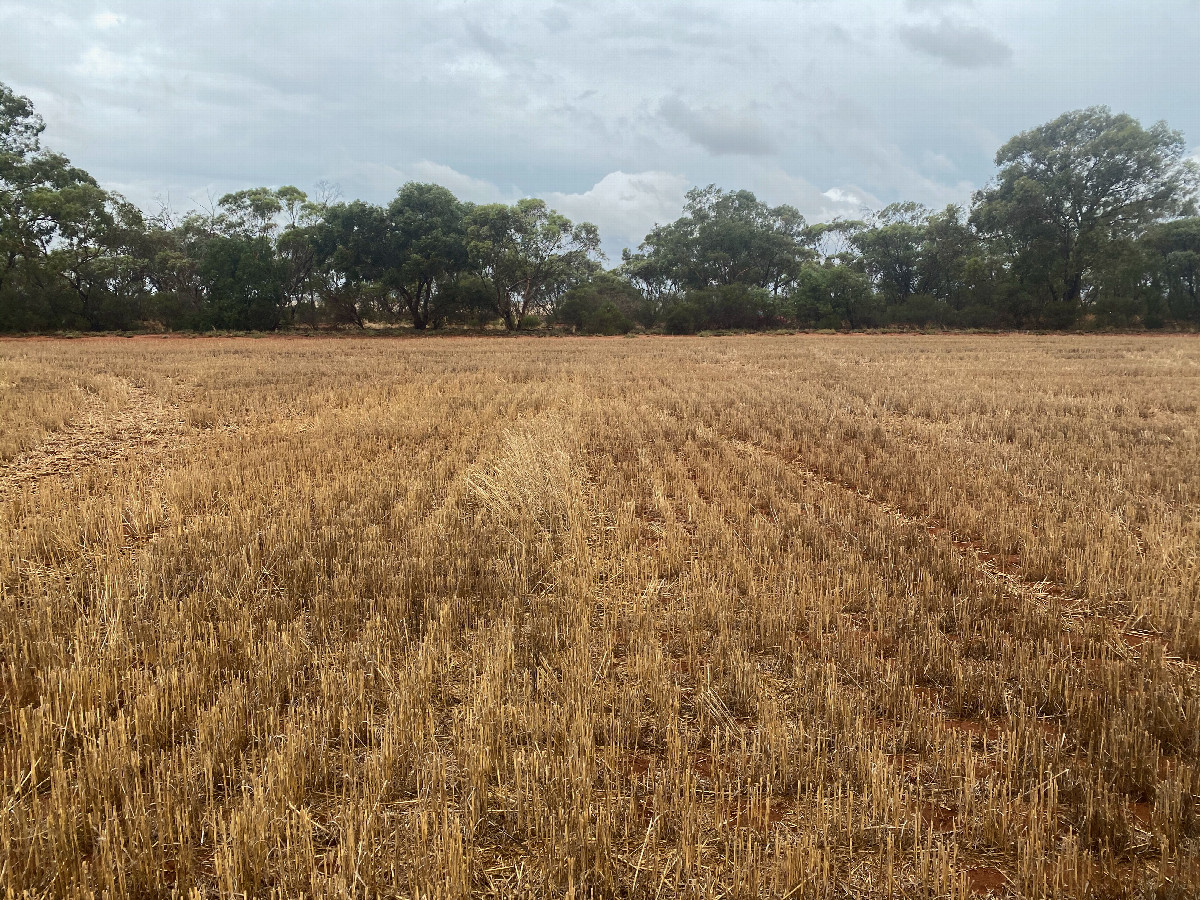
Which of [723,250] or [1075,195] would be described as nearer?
[1075,195]

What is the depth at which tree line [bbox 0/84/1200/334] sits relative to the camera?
37.7 m

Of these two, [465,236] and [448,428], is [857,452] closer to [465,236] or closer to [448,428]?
[448,428]

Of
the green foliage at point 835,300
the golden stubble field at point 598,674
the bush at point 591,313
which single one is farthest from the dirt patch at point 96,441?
the green foliage at point 835,300

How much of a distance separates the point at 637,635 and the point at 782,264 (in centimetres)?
5626

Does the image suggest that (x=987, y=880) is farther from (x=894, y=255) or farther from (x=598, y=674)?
(x=894, y=255)

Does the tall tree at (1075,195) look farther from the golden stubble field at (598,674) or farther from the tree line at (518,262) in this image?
the golden stubble field at (598,674)

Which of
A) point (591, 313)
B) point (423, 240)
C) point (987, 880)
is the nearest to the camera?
point (987, 880)

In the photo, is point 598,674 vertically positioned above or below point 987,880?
above

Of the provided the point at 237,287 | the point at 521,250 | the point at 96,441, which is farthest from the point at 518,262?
the point at 96,441

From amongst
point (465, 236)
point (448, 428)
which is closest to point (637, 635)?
point (448, 428)

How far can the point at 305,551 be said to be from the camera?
4883 millimetres

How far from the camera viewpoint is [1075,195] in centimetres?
4059

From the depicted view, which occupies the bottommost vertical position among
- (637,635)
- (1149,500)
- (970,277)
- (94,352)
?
(637,635)

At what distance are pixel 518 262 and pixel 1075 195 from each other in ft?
127
